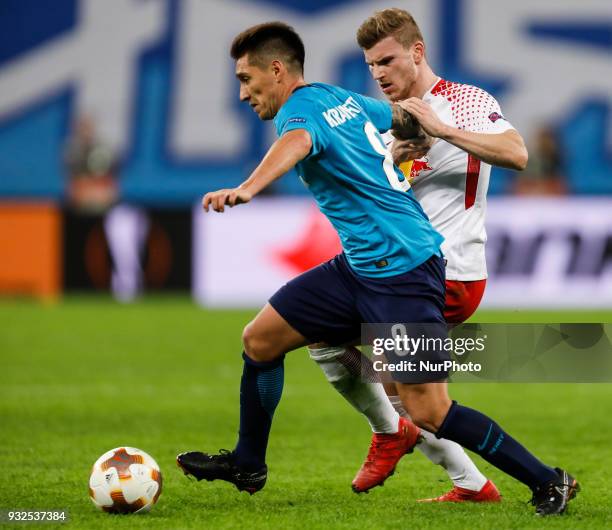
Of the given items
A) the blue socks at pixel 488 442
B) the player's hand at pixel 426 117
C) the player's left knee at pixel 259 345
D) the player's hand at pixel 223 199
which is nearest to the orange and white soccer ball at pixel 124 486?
the player's left knee at pixel 259 345

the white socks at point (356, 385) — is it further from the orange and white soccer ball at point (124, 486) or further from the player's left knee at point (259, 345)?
the orange and white soccer ball at point (124, 486)

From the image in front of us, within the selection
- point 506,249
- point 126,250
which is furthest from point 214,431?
point 126,250

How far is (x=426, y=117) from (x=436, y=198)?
23.7 inches

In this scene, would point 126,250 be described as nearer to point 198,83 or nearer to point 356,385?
point 198,83

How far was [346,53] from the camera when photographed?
24.6 m

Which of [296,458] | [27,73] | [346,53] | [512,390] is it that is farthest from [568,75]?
[296,458]

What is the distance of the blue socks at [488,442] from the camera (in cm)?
481

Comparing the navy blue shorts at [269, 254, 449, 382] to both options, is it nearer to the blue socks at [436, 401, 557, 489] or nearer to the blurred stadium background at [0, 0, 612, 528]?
the blue socks at [436, 401, 557, 489]

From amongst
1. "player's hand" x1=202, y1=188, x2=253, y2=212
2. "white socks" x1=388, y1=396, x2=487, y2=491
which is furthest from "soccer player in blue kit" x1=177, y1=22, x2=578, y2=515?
"white socks" x1=388, y1=396, x2=487, y2=491

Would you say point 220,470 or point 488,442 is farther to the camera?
point 220,470

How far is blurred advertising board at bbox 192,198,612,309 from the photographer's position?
14766 millimetres

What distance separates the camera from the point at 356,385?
554 centimetres

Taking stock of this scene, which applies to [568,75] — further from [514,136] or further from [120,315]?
[514,136]

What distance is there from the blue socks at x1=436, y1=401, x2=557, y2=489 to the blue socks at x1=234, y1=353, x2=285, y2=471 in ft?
2.49
